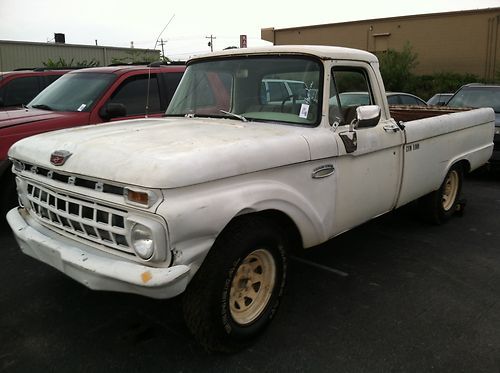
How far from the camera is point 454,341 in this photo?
10.7 ft

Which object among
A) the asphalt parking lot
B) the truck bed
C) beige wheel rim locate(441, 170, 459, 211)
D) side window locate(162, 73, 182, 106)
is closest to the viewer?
the asphalt parking lot

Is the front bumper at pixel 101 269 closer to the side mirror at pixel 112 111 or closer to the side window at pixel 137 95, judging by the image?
the side mirror at pixel 112 111

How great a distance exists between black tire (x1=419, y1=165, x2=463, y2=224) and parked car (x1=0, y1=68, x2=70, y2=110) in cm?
677

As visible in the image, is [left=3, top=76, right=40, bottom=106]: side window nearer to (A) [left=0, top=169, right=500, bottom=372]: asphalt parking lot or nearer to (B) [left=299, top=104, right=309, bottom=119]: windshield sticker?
(A) [left=0, top=169, right=500, bottom=372]: asphalt parking lot

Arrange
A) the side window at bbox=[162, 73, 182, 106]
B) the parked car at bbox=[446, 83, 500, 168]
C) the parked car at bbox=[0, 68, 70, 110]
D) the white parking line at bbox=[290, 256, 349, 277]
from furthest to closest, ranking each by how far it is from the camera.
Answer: the parked car at bbox=[446, 83, 500, 168] < the parked car at bbox=[0, 68, 70, 110] < the side window at bbox=[162, 73, 182, 106] < the white parking line at bbox=[290, 256, 349, 277]

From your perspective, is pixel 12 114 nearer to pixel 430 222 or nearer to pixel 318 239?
pixel 318 239

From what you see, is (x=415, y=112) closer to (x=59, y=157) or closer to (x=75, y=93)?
(x=75, y=93)

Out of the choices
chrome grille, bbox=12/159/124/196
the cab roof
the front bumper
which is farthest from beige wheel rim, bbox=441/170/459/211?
chrome grille, bbox=12/159/124/196

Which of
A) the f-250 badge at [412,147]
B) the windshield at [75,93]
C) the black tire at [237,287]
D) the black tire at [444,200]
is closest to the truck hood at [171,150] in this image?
the black tire at [237,287]

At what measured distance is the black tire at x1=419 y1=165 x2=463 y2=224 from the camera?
219 inches

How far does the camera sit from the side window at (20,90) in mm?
8356

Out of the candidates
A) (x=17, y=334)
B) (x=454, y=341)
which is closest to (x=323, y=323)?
(x=454, y=341)

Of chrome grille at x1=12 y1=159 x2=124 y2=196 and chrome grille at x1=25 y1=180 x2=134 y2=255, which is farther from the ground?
chrome grille at x1=12 y1=159 x2=124 y2=196

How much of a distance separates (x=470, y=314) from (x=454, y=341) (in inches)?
19.0
